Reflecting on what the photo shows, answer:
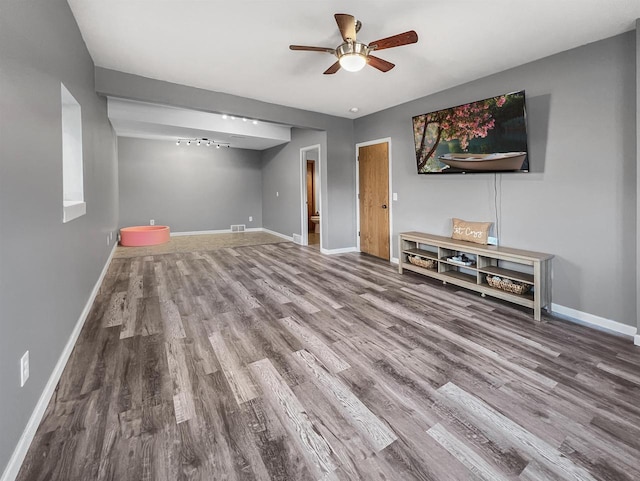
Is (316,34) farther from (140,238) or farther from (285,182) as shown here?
(140,238)

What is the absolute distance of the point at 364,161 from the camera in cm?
564

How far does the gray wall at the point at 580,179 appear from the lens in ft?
8.61

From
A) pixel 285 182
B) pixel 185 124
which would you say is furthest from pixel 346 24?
pixel 285 182

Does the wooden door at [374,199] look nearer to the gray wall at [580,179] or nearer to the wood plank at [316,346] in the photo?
the gray wall at [580,179]

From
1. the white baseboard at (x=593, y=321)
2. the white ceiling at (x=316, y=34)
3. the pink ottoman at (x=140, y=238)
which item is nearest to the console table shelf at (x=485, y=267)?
the white baseboard at (x=593, y=321)

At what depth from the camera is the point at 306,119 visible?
512 centimetres

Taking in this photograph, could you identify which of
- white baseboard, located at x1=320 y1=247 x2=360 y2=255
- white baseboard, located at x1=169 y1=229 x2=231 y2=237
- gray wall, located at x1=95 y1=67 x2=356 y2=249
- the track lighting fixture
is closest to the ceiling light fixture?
gray wall, located at x1=95 y1=67 x2=356 y2=249

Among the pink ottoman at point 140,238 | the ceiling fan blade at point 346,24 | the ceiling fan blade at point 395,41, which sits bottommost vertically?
the pink ottoman at point 140,238

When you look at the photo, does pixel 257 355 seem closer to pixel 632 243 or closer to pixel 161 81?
pixel 632 243

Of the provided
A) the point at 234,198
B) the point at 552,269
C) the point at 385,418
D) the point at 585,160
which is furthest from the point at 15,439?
the point at 234,198

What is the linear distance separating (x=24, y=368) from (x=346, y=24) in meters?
2.79

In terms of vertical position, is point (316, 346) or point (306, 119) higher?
point (306, 119)

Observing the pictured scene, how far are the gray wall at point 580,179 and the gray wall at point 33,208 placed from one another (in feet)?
13.2

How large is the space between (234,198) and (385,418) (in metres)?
8.17
